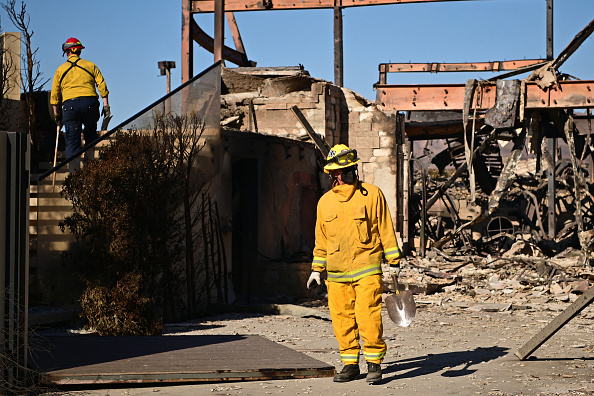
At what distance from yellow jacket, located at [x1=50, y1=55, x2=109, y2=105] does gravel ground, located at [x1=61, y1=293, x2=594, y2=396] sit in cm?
337

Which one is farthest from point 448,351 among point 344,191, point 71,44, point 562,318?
point 71,44

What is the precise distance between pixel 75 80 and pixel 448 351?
6.08 metres

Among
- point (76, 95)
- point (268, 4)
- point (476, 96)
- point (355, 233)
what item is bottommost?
point (355, 233)

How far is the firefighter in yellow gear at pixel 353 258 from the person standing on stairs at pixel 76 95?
5277 mm

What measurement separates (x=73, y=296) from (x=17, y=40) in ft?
15.1

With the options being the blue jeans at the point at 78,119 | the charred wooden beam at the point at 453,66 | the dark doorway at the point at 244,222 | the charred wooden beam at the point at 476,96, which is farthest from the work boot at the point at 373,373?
the charred wooden beam at the point at 453,66

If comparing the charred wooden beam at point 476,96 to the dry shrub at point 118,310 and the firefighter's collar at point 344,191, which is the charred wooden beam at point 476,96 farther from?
the firefighter's collar at point 344,191

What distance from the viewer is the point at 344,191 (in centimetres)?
666

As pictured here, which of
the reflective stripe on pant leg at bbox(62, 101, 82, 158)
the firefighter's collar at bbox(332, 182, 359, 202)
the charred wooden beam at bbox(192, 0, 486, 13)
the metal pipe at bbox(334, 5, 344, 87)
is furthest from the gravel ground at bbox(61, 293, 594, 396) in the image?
the charred wooden beam at bbox(192, 0, 486, 13)

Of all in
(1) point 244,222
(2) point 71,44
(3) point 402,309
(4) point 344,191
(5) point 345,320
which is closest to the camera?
(5) point 345,320

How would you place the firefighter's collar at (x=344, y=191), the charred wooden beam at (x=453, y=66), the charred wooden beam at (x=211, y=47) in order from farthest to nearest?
1. the charred wooden beam at (x=453, y=66)
2. the charred wooden beam at (x=211, y=47)
3. the firefighter's collar at (x=344, y=191)

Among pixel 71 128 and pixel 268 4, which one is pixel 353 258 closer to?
pixel 71 128

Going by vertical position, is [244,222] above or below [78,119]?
below

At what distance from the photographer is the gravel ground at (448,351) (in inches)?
235
